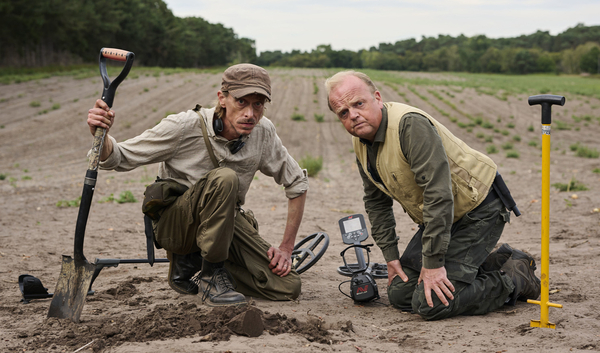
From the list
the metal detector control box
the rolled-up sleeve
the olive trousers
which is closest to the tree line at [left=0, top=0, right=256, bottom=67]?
the rolled-up sleeve

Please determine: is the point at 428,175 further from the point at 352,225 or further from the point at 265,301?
the point at 265,301

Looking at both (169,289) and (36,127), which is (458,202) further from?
(36,127)

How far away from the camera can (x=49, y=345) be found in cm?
263

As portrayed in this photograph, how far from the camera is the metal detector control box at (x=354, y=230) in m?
3.83

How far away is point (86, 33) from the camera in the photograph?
44156 millimetres

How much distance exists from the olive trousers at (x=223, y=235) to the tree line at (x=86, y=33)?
3065 centimetres

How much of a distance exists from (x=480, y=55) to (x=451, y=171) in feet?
359

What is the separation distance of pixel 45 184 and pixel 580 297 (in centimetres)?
925

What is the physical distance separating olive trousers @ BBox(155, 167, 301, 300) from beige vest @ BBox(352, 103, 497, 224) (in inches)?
A: 40.0

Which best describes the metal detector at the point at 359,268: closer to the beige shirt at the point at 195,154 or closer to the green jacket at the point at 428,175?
the green jacket at the point at 428,175

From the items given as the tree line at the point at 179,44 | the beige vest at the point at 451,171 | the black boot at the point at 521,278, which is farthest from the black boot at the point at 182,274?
the tree line at the point at 179,44

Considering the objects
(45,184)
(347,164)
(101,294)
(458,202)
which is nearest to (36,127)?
(45,184)

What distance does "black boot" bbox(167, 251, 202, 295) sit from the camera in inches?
146

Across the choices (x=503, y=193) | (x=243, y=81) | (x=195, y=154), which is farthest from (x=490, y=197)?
(x=195, y=154)
